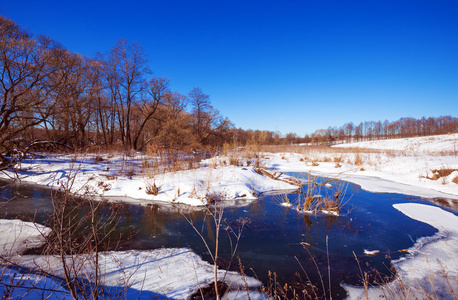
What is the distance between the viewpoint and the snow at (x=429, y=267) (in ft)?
8.95

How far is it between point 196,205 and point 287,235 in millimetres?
3220

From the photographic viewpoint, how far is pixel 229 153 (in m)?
13.4

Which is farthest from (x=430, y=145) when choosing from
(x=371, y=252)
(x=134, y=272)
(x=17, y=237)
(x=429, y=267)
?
(x=17, y=237)

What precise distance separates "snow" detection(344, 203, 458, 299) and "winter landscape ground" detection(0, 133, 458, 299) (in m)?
0.01

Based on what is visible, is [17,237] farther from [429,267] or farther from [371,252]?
[429,267]

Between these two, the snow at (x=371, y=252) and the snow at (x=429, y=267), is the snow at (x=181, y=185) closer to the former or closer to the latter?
the snow at (x=371, y=252)

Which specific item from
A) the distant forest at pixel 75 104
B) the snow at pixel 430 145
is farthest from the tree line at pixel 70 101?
the snow at pixel 430 145

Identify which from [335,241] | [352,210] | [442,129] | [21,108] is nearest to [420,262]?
[335,241]

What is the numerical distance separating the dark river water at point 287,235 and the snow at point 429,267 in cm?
21

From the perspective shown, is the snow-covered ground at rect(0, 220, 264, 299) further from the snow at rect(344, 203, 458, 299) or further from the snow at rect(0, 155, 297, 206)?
the snow at rect(0, 155, 297, 206)

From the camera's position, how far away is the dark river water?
3531 mm

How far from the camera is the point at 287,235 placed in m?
4.79

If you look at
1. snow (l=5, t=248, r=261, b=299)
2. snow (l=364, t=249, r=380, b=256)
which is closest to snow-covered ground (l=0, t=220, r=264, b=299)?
snow (l=5, t=248, r=261, b=299)

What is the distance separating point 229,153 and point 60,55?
41.1 ft
